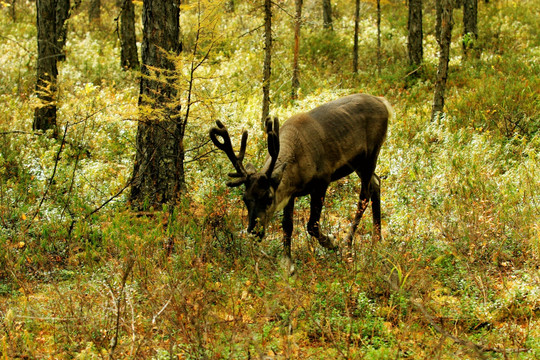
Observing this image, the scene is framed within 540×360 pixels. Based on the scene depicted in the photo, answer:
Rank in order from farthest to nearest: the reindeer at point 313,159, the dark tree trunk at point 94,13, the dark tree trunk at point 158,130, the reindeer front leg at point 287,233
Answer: the dark tree trunk at point 94,13, the dark tree trunk at point 158,130, the reindeer front leg at point 287,233, the reindeer at point 313,159

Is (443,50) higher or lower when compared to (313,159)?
higher

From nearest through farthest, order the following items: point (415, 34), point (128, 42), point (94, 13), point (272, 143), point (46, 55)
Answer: point (272, 143)
point (46, 55)
point (415, 34)
point (128, 42)
point (94, 13)

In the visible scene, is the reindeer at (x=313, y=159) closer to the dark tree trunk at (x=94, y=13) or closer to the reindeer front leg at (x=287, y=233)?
the reindeer front leg at (x=287, y=233)

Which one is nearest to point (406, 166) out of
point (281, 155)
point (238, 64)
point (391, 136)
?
point (391, 136)

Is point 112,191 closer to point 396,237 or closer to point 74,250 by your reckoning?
point 74,250

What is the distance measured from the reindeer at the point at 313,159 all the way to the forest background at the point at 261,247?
1.33ft

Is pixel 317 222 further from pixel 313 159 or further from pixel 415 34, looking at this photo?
pixel 415 34

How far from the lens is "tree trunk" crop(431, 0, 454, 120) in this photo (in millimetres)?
10930

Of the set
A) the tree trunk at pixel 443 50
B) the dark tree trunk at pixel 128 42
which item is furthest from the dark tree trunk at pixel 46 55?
the tree trunk at pixel 443 50

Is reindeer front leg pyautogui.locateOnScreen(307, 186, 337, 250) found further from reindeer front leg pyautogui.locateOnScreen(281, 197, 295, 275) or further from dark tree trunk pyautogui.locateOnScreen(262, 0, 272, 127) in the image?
dark tree trunk pyautogui.locateOnScreen(262, 0, 272, 127)

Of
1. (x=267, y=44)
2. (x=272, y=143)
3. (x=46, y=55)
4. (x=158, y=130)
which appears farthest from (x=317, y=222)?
(x=46, y=55)

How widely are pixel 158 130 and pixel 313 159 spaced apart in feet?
8.87

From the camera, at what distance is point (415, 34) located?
17.5 meters

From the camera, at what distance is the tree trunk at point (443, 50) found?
10930mm
